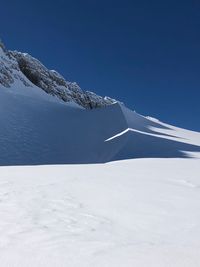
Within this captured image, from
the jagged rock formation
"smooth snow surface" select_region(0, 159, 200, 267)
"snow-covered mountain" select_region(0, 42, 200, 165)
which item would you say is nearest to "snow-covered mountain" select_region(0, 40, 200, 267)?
"smooth snow surface" select_region(0, 159, 200, 267)

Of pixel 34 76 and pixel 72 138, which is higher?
pixel 34 76

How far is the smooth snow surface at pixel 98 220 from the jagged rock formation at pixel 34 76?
38881mm

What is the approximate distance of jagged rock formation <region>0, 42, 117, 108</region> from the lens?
49.9 m

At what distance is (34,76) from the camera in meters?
63.0

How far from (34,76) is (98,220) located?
61.2 metres

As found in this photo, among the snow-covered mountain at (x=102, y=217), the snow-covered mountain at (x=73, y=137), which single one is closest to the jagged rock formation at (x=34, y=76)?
the snow-covered mountain at (x=73, y=137)

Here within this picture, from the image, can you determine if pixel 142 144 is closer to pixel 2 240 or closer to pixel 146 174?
pixel 146 174

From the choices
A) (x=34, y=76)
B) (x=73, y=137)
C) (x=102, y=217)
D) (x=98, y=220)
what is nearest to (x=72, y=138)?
(x=73, y=137)

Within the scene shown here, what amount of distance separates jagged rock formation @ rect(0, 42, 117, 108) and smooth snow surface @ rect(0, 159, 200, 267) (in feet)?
128

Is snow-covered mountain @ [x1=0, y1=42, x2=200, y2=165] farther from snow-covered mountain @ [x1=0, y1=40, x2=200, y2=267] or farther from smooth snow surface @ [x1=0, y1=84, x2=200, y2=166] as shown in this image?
snow-covered mountain @ [x1=0, y1=40, x2=200, y2=267]

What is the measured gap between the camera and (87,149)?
20188 mm

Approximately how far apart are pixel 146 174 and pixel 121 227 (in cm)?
456

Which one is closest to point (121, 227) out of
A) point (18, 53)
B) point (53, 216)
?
point (53, 216)

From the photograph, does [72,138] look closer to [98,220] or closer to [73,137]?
[73,137]
